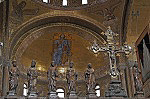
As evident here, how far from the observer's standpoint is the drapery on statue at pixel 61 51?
1706 cm

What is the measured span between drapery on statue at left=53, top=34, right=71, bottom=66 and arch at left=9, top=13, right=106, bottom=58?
173 cm

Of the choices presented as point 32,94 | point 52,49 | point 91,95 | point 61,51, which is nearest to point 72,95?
point 91,95

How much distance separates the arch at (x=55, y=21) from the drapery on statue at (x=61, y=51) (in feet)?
5.69

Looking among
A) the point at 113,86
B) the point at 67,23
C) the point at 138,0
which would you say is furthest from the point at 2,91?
the point at 138,0

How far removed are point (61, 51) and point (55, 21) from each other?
2.38 metres

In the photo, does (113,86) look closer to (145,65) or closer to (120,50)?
(120,50)

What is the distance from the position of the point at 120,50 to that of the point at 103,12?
22.5ft

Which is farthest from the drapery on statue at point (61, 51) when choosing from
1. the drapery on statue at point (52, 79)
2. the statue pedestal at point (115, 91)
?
the statue pedestal at point (115, 91)

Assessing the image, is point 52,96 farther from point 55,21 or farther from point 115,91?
point 55,21

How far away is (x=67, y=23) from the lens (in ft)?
52.1

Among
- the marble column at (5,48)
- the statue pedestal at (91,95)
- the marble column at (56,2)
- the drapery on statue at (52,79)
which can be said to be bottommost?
the statue pedestal at (91,95)

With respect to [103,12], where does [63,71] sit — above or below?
below

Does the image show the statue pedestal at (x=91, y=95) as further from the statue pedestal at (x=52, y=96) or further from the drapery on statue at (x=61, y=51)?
the drapery on statue at (x=61, y=51)

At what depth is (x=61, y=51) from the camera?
56.7ft
